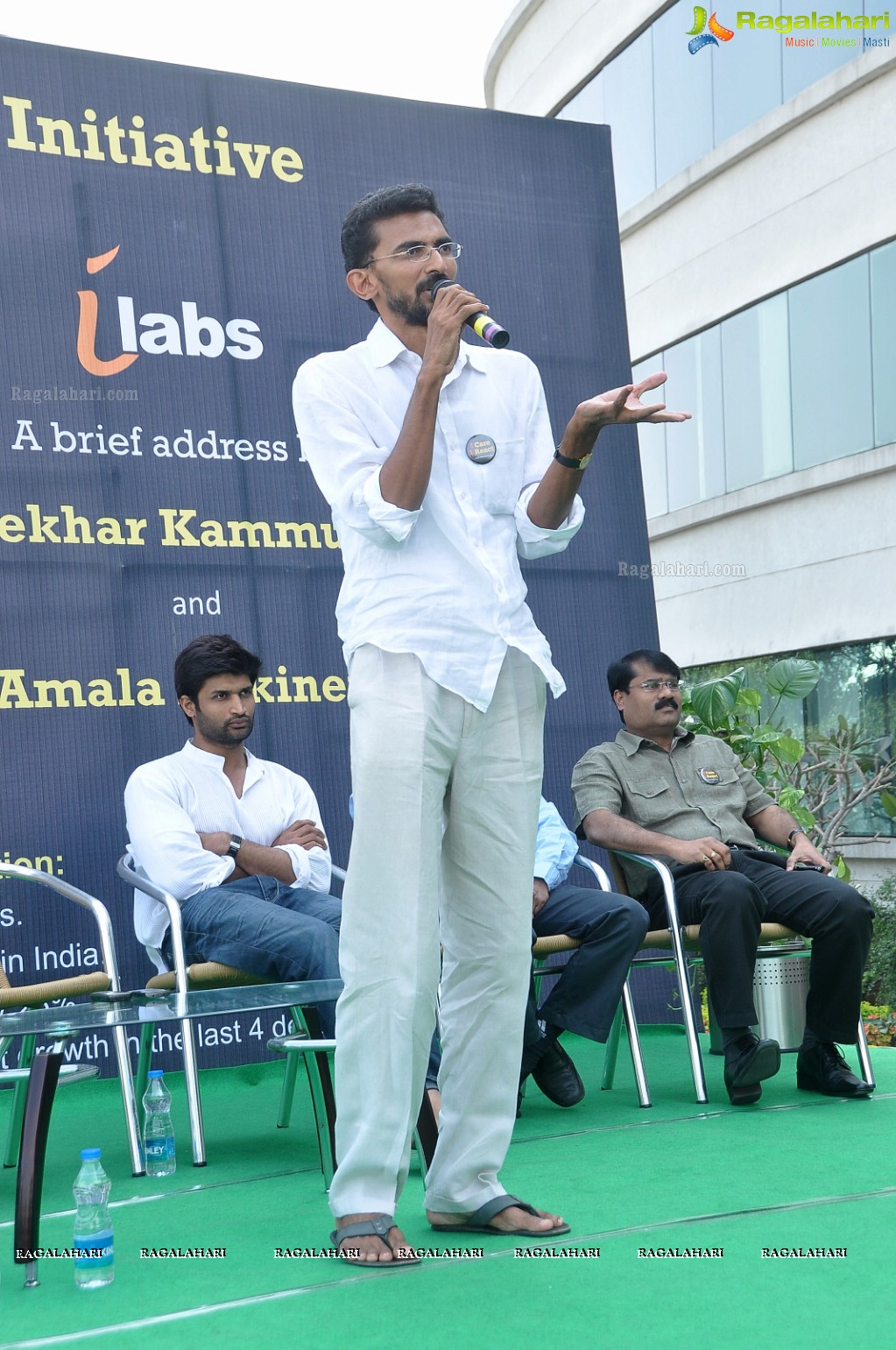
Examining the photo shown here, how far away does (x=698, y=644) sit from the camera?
521 inches

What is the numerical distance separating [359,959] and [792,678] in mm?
6100

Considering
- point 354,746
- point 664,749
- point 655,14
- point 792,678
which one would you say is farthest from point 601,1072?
point 655,14

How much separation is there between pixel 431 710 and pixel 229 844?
68.1 inches

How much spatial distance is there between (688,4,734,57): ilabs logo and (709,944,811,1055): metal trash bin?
32.2 feet

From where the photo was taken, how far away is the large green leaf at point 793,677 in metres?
8.01

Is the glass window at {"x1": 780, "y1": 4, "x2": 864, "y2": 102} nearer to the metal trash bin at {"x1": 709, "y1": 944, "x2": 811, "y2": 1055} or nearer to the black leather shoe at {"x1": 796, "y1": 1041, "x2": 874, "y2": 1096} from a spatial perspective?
the metal trash bin at {"x1": 709, "y1": 944, "x2": 811, "y2": 1055}

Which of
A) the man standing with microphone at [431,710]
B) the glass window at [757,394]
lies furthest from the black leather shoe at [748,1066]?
the glass window at [757,394]

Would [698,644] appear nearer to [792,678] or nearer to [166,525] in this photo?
[792,678]

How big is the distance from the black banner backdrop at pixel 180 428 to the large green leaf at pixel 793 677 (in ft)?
9.20

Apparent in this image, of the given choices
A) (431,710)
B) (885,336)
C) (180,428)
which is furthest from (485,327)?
(885,336)

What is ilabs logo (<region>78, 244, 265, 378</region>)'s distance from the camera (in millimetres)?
4688

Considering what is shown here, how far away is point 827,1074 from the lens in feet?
12.7

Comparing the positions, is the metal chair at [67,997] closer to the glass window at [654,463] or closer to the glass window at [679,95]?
the glass window at [654,463]

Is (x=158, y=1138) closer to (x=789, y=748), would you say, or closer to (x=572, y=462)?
(x=572, y=462)
